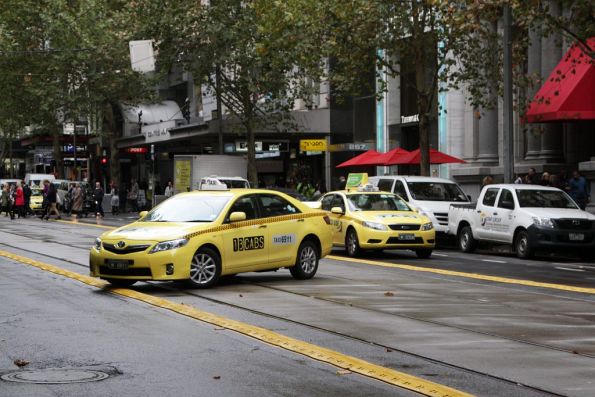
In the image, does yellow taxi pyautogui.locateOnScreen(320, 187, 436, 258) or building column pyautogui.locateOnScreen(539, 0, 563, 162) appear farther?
building column pyautogui.locateOnScreen(539, 0, 563, 162)

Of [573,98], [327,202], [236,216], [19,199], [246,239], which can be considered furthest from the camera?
[19,199]

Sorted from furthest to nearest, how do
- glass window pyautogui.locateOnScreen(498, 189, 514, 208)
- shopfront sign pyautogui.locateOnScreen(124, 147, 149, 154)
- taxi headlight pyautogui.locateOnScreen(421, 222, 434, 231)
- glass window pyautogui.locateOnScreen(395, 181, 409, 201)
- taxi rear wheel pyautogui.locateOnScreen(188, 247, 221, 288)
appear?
shopfront sign pyautogui.locateOnScreen(124, 147, 149, 154)
glass window pyautogui.locateOnScreen(395, 181, 409, 201)
glass window pyautogui.locateOnScreen(498, 189, 514, 208)
taxi headlight pyautogui.locateOnScreen(421, 222, 434, 231)
taxi rear wheel pyautogui.locateOnScreen(188, 247, 221, 288)

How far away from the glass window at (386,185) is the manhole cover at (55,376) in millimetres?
21176

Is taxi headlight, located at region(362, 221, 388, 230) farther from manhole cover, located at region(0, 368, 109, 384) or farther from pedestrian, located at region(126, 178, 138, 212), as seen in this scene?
pedestrian, located at region(126, 178, 138, 212)

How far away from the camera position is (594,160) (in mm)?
32156

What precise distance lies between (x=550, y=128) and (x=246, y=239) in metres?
21.4

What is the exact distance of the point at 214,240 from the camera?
15.7m

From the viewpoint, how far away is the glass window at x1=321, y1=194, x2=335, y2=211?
2531 cm

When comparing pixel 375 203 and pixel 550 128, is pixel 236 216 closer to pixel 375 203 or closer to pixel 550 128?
pixel 375 203

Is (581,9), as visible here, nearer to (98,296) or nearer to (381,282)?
(381,282)

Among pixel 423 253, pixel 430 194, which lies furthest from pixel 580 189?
pixel 423 253

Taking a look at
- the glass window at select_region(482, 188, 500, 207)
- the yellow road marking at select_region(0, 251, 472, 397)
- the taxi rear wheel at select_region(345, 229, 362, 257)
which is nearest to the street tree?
the glass window at select_region(482, 188, 500, 207)

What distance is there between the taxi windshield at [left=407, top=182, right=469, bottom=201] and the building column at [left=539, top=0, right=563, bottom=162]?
6729mm

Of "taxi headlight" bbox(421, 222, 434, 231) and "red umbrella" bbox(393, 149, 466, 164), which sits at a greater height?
"red umbrella" bbox(393, 149, 466, 164)
